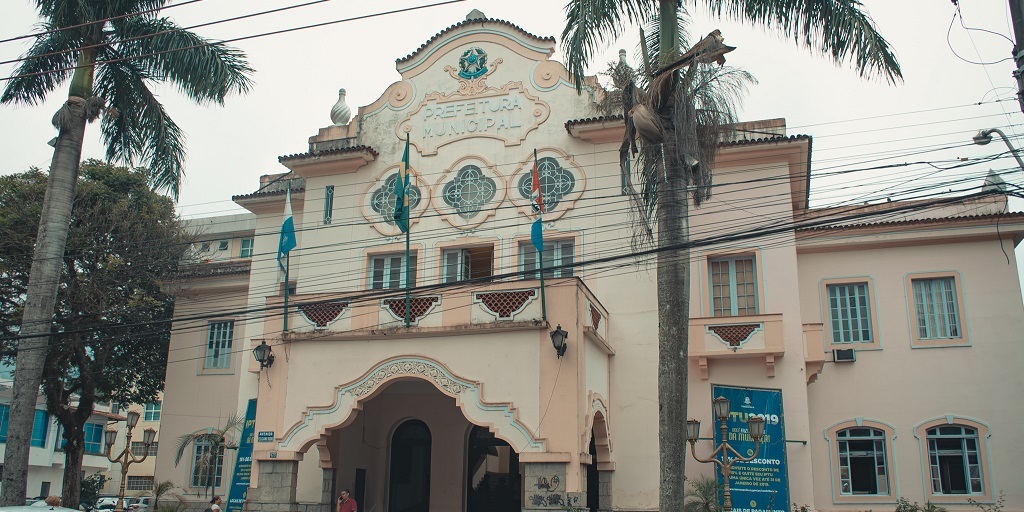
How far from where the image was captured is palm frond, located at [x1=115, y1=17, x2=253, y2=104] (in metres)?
19.2

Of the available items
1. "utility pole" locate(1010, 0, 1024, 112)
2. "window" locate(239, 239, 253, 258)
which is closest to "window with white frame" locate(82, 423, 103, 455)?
"window" locate(239, 239, 253, 258)

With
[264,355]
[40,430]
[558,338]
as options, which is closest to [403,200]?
[264,355]

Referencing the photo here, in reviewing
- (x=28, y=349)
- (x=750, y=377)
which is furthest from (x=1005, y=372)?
(x=28, y=349)

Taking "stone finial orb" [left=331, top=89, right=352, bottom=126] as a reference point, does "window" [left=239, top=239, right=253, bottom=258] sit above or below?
below

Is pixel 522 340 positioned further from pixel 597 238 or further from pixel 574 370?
A: pixel 597 238

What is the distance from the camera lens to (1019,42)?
992 centimetres

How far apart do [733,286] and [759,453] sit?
11.9ft

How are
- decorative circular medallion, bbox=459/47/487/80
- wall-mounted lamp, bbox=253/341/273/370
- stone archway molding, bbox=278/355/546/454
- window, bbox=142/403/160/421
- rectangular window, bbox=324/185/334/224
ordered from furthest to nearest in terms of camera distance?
window, bbox=142/403/160/421 < rectangular window, bbox=324/185/334/224 < decorative circular medallion, bbox=459/47/487/80 < wall-mounted lamp, bbox=253/341/273/370 < stone archway molding, bbox=278/355/546/454

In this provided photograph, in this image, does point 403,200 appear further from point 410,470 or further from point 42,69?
point 42,69

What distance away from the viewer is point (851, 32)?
13266 millimetres

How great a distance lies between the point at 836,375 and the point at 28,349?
17.3 m

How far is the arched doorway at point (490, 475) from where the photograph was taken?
19047mm

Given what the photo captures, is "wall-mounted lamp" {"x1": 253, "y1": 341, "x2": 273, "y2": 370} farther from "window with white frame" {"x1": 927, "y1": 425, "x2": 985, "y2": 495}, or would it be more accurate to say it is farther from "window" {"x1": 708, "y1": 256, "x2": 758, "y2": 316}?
"window with white frame" {"x1": 927, "y1": 425, "x2": 985, "y2": 495}

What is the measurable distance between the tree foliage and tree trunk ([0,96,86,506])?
14.4ft
